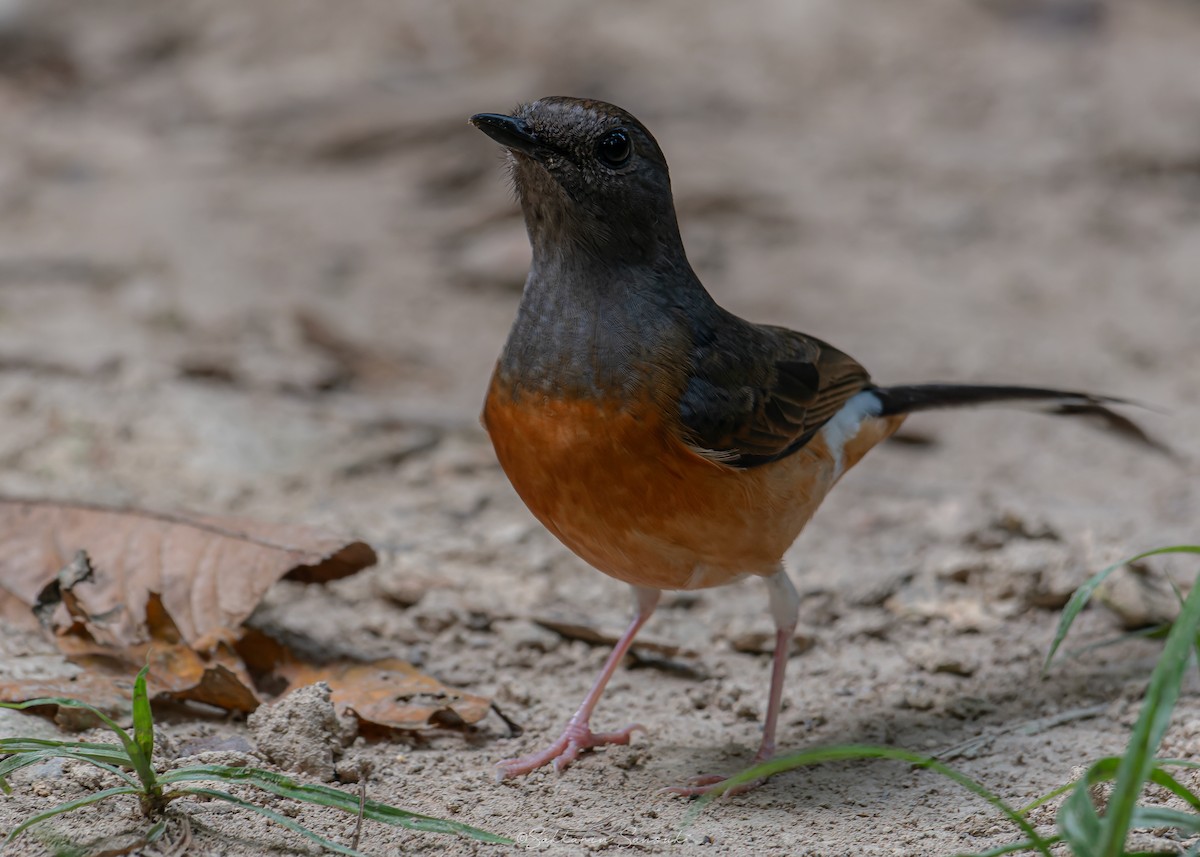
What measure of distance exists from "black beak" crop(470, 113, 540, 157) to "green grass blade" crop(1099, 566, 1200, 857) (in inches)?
91.5

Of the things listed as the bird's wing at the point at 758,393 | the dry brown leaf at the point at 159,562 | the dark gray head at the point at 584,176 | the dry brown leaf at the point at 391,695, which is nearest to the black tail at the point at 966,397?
the bird's wing at the point at 758,393

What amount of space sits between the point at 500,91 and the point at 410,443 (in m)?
4.73

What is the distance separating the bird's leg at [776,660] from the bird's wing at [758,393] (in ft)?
1.66

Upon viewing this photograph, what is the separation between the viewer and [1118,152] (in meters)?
9.73

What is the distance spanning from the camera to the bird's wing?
4078 millimetres

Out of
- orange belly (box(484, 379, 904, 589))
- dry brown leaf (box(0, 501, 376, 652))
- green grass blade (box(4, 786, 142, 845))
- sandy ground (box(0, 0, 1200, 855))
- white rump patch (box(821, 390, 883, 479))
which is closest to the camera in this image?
green grass blade (box(4, 786, 142, 845))

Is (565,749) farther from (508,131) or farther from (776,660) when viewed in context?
(508,131)

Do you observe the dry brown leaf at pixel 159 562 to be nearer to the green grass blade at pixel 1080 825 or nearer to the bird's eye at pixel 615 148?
the bird's eye at pixel 615 148

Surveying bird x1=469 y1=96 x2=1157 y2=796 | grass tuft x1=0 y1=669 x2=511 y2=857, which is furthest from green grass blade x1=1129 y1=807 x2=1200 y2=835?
bird x1=469 y1=96 x2=1157 y2=796

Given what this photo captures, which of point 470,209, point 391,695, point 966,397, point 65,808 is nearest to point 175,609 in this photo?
point 391,695

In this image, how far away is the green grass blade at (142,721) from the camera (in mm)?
3051

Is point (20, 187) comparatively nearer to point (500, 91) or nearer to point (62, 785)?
point (500, 91)

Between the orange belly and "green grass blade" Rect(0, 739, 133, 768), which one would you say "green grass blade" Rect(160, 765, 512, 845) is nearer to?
"green grass blade" Rect(0, 739, 133, 768)

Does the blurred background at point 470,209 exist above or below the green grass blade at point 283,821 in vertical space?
above
